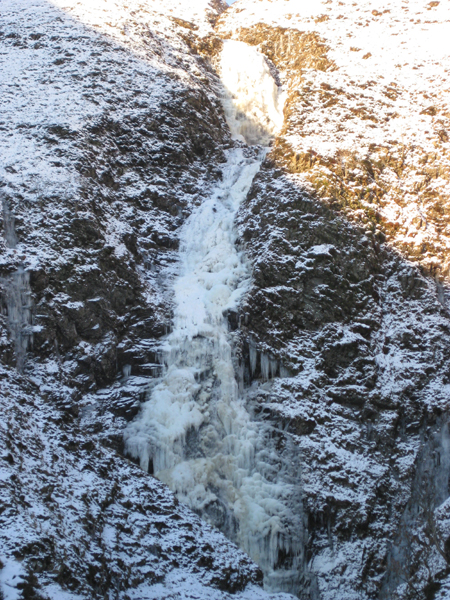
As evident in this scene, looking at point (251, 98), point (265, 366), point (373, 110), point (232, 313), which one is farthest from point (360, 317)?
point (251, 98)

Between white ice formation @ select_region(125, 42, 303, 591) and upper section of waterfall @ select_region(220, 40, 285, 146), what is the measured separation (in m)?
6.54

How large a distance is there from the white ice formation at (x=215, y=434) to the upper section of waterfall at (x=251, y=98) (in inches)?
258

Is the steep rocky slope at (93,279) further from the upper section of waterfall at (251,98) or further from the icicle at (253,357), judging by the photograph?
the icicle at (253,357)

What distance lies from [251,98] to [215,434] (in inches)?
548

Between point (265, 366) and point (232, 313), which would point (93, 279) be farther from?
point (265, 366)

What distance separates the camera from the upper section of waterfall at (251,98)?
20.9 meters

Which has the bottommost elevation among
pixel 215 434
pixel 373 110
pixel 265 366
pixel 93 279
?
pixel 215 434

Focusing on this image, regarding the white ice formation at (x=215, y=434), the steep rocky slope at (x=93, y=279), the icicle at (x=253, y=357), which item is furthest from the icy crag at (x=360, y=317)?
the steep rocky slope at (x=93, y=279)

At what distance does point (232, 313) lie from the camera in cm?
1394

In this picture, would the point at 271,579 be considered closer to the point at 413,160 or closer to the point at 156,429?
the point at 156,429

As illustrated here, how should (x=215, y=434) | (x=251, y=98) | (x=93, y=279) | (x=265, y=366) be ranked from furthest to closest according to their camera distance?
(x=251, y=98), (x=93, y=279), (x=265, y=366), (x=215, y=434)

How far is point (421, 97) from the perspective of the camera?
60.2 feet

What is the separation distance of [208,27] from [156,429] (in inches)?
785

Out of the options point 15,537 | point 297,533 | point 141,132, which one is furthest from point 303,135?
point 15,537
